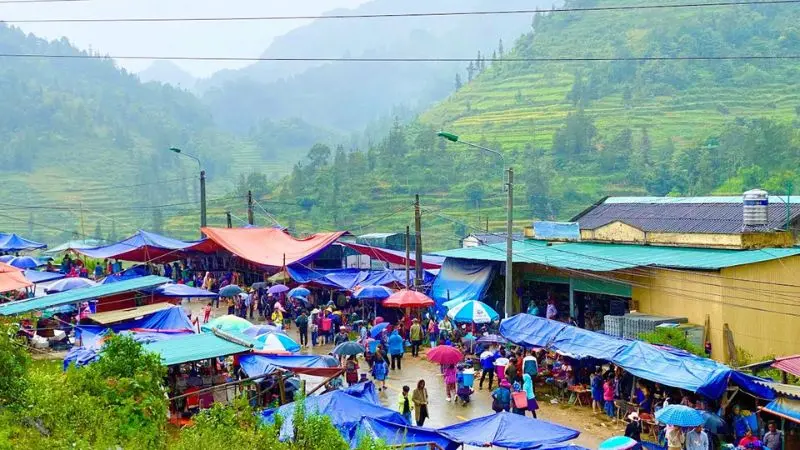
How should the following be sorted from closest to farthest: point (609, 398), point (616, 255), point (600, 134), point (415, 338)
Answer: point (609, 398)
point (415, 338)
point (616, 255)
point (600, 134)

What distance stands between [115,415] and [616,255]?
16.1 metres

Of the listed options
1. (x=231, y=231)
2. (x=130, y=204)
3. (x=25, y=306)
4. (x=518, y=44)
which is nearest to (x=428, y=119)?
(x=518, y=44)

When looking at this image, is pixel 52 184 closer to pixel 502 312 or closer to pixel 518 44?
pixel 518 44

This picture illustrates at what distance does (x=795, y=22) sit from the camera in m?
102

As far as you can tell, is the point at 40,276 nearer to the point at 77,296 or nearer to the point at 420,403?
the point at 77,296

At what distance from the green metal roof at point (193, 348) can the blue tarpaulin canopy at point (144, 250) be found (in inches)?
681

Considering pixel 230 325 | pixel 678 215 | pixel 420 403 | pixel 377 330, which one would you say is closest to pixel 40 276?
pixel 230 325

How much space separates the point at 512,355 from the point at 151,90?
485 feet

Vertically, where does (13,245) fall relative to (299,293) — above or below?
above

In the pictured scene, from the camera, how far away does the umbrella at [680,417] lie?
42.7 feet

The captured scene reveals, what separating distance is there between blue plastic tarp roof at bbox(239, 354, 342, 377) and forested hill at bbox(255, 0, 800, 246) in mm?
47149

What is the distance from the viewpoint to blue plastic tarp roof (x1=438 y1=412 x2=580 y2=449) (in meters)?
11.2

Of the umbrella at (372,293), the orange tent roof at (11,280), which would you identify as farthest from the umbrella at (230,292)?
the orange tent roof at (11,280)

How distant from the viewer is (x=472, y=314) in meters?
21.6
